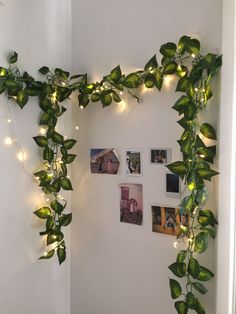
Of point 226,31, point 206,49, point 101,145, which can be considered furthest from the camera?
point 101,145

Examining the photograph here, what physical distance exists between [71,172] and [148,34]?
1035 millimetres

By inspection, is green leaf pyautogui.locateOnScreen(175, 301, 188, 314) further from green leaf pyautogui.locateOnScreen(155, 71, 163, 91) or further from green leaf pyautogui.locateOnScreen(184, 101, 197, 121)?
green leaf pyautogui.locateOnScreen(155, 71, 163, 91)

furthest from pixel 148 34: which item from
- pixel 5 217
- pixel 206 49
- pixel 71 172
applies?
pixel 5 217

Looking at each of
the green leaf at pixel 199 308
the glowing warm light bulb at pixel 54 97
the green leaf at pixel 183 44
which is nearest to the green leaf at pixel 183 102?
the green leaf at pixel 183 44

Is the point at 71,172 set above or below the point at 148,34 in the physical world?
below

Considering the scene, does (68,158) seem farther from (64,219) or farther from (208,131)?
(208,131)

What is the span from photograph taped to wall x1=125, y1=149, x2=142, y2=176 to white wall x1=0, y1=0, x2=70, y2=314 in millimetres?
580

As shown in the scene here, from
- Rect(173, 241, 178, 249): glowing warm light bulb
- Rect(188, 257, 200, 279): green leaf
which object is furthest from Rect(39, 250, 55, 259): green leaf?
Rect(188, 257, 200, 279): green leaf

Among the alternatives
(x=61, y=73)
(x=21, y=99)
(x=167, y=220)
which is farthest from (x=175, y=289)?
(x=61, y=73)

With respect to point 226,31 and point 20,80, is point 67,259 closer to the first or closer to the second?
point 20,80

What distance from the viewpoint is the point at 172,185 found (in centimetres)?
167

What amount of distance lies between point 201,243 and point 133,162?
614 millimetres

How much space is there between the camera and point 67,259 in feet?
7.04

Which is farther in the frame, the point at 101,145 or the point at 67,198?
the point at 67,198
